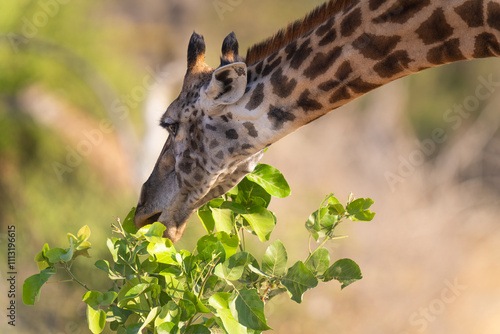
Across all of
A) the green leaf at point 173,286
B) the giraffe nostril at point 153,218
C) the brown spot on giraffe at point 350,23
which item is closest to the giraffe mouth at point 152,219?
the giraffe nostril at point 153,218

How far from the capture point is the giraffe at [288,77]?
1.02 meters

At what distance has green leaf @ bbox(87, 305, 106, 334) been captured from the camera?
37.0 inches

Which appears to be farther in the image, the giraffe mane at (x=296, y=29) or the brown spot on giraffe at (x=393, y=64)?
the giraffe mane at (x=296, y=29)

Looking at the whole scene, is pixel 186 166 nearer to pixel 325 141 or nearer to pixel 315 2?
pixel 325 141

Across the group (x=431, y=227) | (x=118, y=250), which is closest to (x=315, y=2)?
(x=431, y=227)

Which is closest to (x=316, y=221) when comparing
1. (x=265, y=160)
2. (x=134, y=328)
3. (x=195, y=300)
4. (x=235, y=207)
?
(x=235, y=207)

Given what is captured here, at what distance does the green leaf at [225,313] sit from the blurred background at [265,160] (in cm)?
194

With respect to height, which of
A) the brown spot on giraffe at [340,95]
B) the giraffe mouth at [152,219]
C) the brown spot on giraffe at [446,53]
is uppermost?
the brown spot on giraffe at [446,53]

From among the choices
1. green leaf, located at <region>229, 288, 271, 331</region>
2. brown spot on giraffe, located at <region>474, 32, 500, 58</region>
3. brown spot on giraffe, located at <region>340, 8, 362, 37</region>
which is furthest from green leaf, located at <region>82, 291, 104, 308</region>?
brown spot on giraffe, located at <region>474, 32, 500, 58</region>

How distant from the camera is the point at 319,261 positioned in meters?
1.04

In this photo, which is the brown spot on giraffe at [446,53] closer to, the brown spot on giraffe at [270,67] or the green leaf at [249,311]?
the brown spot on giraffe at [270,67]

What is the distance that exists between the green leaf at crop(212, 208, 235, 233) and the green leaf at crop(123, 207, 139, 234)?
249mm

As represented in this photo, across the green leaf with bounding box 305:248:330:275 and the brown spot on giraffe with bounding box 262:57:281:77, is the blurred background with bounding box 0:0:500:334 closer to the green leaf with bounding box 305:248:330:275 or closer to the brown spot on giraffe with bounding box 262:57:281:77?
the brown spot on giraffe with bounding box 262:57:281:77

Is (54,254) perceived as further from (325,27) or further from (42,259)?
(325,27)
